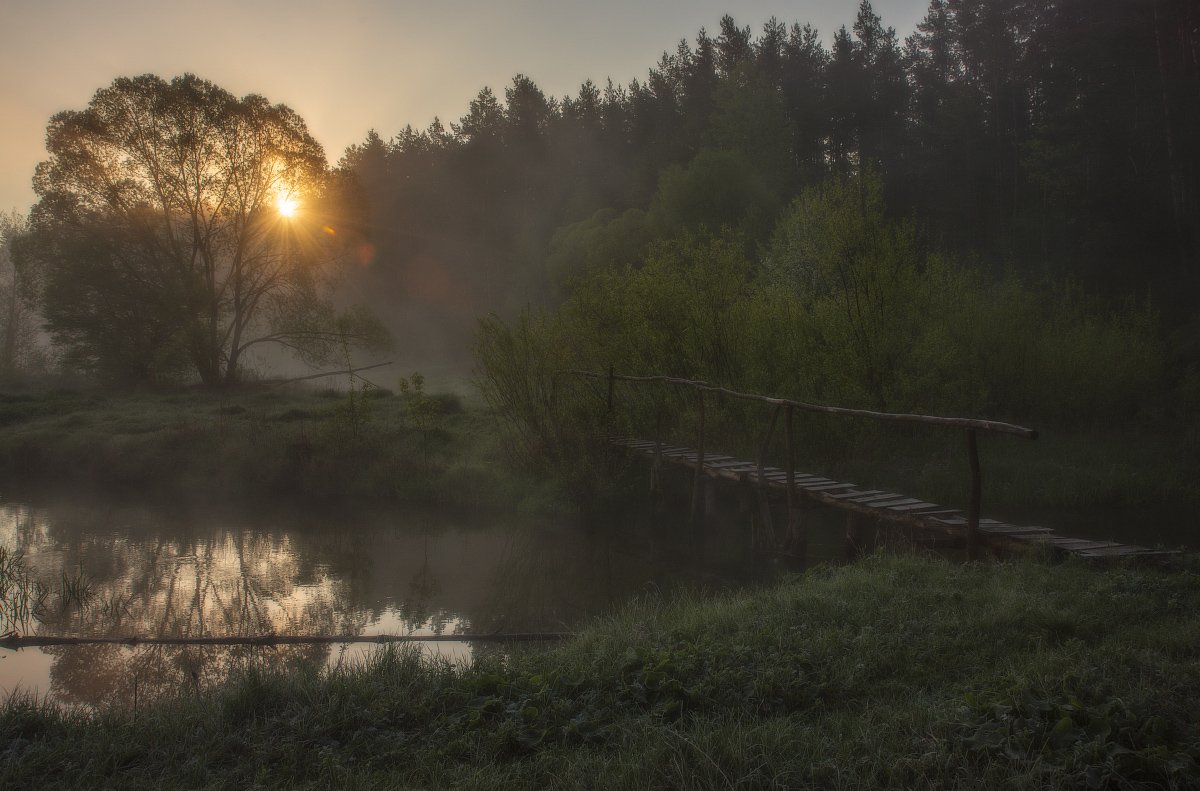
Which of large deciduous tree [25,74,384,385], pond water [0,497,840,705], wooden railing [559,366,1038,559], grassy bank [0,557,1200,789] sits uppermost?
large deciduous tree [25,74,384,385]

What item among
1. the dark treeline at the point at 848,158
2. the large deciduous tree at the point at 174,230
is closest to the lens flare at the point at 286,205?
the large deciduous tree at the point at 174,230

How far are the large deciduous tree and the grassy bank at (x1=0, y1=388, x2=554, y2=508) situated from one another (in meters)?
5.45

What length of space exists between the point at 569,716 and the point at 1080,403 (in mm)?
17131

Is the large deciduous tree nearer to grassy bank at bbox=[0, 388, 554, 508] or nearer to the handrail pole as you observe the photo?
grassy bank at bbox=[0, 388, 554, 508]

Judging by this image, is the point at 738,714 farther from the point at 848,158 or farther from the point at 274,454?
the point at 848,158

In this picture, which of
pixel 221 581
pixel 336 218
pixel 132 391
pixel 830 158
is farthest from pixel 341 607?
pixel 830 158

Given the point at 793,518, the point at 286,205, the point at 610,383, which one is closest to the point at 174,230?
the point at 286,205

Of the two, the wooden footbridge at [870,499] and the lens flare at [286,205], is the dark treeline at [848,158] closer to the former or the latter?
the lens flare at [286,205]

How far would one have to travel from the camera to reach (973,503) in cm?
673

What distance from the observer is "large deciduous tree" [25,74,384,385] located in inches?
924

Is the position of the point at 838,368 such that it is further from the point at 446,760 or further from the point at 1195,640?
the point at 446,760

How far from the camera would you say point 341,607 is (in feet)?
28.4

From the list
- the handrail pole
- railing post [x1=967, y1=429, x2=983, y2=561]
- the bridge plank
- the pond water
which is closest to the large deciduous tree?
the pond water

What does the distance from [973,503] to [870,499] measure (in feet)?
4.20
